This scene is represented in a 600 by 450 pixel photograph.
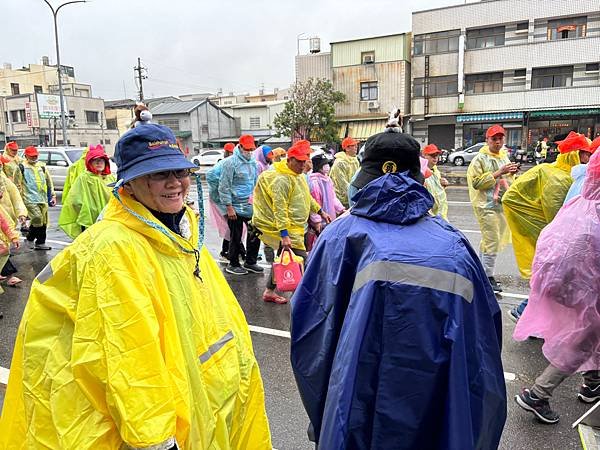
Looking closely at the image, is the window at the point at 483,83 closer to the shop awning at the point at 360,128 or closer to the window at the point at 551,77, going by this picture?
the window at the point at 551,77

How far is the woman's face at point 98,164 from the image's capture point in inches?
245

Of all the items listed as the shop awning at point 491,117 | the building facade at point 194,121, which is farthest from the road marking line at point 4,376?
the building facade at point 194,121

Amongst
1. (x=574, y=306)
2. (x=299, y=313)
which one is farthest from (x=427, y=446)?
(x=574, y=306)

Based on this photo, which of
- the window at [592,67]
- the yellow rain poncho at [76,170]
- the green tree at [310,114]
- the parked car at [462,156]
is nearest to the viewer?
the yellow rain poncho at [76,170]

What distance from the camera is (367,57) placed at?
1312 inches

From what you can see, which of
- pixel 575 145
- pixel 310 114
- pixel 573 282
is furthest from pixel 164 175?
pixel 310 114

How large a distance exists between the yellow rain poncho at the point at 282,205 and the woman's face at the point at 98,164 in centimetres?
223

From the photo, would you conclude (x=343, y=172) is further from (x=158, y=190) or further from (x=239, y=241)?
(x=158, y=190)

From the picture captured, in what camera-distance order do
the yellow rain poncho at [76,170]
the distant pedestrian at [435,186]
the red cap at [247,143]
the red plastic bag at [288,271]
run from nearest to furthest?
1. the red plastic bag at [288,271]
2. the distant pedestrian at [435,186]
3. the yellow rain poncho at [76,170]
4. the red cap at [247,143]

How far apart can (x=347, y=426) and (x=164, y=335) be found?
0.67m

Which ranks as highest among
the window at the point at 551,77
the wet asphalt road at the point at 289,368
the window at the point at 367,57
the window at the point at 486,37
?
the window at the point at 486,37

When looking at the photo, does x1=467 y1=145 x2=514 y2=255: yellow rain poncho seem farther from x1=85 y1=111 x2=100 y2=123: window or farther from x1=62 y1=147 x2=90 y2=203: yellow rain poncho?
x1=85 y1=111 x2=100 y2=123: window

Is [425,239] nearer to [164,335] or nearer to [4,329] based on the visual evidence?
[164,335]

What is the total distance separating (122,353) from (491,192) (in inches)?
213
